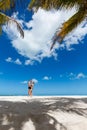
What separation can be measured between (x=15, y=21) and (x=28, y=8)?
0.94 meters

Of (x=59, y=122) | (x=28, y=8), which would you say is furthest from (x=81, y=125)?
(x=28, y=8)

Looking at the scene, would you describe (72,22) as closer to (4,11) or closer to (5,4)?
(5,4)

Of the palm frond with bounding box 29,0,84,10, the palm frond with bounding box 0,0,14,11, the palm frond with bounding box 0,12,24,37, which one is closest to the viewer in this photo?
the palm frond with bounding box 29,0,84,10

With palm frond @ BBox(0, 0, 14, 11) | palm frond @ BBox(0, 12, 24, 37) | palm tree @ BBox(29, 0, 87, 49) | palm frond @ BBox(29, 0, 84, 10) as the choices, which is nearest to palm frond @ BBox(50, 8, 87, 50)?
palm tree @ BBox(29, 0, 87, 49)

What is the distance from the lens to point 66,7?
1046cm

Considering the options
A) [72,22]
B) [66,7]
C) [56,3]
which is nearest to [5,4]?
[56,3]

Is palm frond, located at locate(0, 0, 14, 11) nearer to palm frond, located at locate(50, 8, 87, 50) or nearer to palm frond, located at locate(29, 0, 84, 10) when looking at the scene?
palm frond, located at locate(29, 0, 84, 10)

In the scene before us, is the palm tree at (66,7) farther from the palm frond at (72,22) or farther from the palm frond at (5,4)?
the palm frond at (5,4)

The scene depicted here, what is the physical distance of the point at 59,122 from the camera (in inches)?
311

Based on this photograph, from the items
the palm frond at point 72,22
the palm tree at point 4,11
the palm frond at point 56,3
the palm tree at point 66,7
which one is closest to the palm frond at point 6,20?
the palm tree at point 4,11

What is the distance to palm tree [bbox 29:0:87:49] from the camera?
1028 centimetres

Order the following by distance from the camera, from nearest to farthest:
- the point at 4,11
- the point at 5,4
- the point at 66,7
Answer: the point at 66,7
the point at 5,4
the point at 4,11

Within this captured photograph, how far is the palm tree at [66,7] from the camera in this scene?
10281 millimetres

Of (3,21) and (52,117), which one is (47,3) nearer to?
(3,21)
